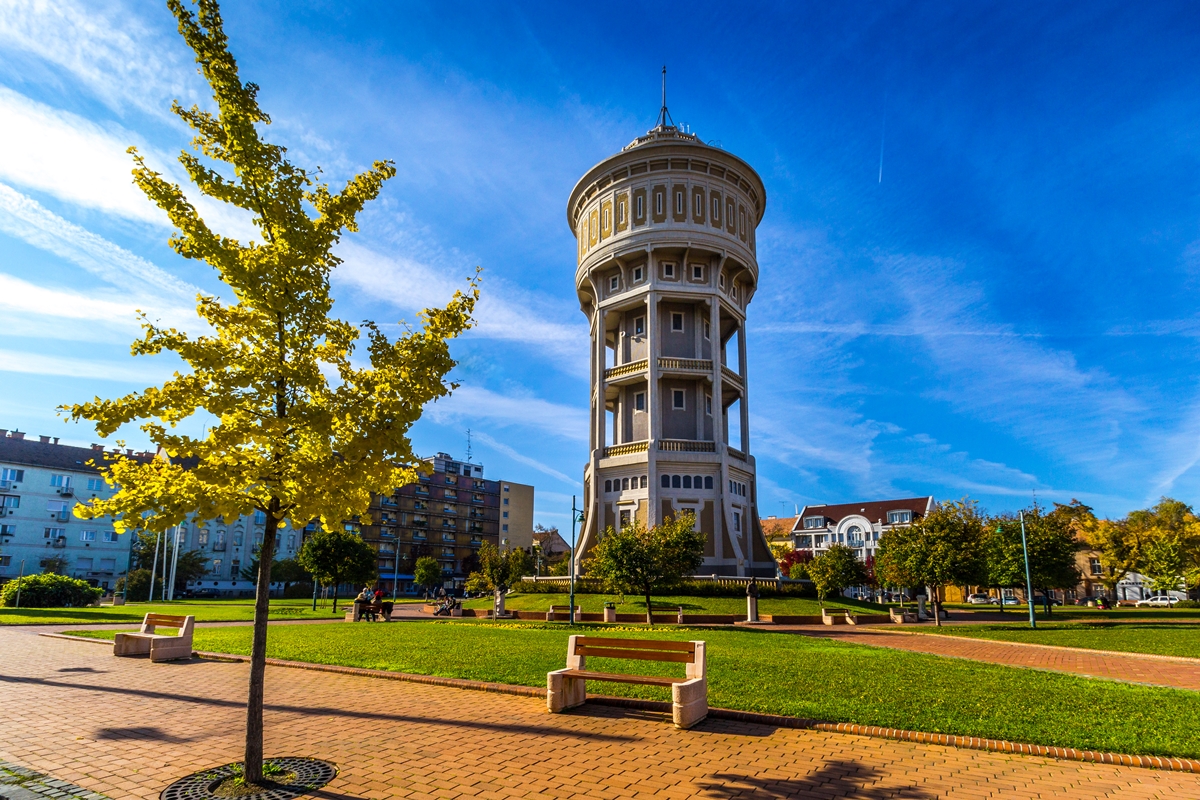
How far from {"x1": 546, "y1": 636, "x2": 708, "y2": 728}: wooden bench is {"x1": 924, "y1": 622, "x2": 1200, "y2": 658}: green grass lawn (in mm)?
15996

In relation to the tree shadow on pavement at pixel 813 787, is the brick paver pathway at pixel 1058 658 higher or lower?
lower

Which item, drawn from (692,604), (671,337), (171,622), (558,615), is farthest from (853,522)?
(171,622)

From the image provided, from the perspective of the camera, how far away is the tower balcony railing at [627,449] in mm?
49656

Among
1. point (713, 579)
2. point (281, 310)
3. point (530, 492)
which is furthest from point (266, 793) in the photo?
point (530, 492)

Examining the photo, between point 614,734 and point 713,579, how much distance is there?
35212mm

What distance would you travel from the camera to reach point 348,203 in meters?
7.29

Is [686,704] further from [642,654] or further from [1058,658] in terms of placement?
[1058,658]

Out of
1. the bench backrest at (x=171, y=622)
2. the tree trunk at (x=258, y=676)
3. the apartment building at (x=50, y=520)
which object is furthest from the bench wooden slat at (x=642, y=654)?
the apartment building at (x=50, y=520)

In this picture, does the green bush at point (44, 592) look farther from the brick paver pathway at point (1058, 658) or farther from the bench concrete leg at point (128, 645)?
the brick paver pathway at point (1058, 658)

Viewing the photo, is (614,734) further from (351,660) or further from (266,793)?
(351,660)

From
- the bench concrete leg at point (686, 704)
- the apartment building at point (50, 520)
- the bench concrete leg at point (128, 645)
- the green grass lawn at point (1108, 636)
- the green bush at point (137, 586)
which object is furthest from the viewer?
the apartment building at point (50, 520)

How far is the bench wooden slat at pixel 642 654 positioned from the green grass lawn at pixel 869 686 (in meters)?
1.11

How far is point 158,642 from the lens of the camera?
14008 millimetres

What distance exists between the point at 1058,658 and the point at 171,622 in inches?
808
